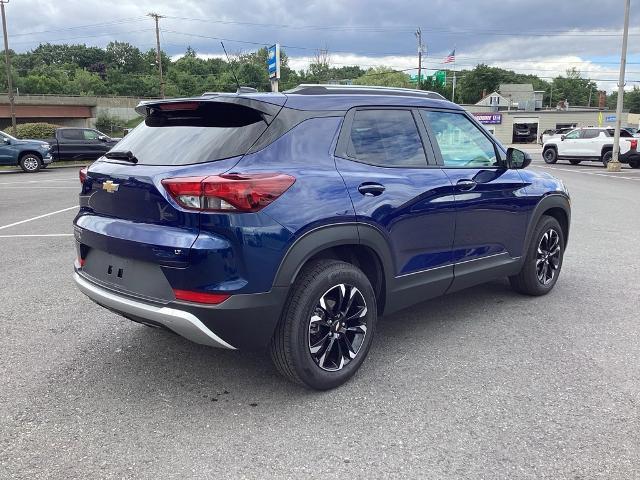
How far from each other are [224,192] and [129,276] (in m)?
0.81

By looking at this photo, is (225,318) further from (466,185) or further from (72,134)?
(72,134)

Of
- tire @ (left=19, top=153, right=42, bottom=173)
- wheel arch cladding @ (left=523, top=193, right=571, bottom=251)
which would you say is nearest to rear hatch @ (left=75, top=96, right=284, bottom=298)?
wheel arch cladding @ (left=523, top=193, right=571, bottom=251)

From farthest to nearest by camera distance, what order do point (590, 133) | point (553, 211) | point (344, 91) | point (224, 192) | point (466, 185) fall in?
point (590, 133), point (553, 211), point (466, 185), point (344, 91), point (224, 192)

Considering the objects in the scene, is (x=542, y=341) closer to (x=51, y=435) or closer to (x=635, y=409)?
(x=635, y=409)

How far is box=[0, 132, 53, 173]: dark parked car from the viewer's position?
2100 centimetres

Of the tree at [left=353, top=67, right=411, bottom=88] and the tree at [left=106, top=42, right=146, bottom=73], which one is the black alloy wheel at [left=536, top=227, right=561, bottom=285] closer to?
the tree at [left=353, top=67, right=411, bottom=88]

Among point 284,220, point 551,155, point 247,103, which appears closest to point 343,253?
point 284,220

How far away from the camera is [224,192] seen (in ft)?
9.51

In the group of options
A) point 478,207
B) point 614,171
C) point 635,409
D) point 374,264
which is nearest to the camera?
point 635,409

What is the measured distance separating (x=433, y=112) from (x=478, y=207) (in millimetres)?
807

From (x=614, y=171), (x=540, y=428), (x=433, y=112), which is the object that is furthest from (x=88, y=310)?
(x=614, y=171)

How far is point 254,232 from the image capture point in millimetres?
2920

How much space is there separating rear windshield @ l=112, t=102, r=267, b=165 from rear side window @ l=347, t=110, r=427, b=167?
0.69 meters

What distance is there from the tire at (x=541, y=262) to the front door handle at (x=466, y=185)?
1.14 m
